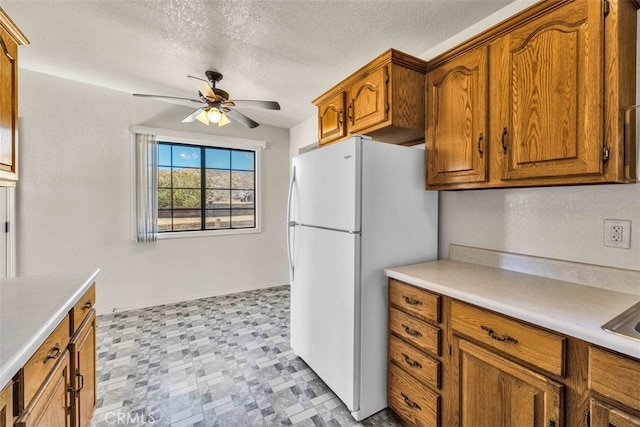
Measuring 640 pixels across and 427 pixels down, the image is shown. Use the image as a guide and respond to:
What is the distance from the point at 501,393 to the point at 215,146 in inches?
151

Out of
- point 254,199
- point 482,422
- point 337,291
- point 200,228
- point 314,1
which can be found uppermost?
point 314,1

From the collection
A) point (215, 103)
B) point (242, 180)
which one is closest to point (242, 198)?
point (242, 180)

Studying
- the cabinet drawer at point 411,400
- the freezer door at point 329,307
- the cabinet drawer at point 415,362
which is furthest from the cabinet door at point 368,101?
the cabinet drawer at point 411,400

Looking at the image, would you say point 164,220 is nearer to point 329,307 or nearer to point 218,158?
point 218,158

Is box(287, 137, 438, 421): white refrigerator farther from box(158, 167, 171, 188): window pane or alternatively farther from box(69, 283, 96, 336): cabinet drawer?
box(158, 167, 171, 188): window pane

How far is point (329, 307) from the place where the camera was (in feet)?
6.00

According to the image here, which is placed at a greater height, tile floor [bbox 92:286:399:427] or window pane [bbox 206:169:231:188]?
window pane [bbox 206:169:231:188]

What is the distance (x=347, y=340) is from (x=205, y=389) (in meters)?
1.08

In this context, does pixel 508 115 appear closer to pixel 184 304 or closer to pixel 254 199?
pixel 254 199

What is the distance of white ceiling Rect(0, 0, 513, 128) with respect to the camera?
1.71 m

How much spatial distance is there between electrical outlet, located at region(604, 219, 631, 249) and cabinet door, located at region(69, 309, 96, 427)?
246cm

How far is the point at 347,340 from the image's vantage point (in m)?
1.66

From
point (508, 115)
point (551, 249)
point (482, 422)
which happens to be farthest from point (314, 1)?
point (482, 422)

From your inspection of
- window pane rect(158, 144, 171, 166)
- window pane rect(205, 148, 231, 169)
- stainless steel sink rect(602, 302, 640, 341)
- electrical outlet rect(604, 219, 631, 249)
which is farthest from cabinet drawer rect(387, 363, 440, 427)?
window pane rect(158, 144, 171, 166)
